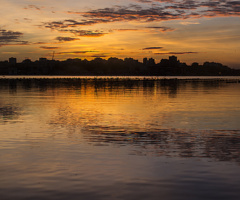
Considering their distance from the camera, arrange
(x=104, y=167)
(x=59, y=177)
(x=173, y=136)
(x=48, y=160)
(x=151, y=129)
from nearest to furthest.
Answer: (x=59, y=177), (x=104, y=167), (x=48, y=160), (x=173, y=136), (x=151, y=129)

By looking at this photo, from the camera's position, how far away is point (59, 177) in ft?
42.5

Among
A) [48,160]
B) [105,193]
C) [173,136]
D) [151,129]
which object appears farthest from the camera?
[151,129]

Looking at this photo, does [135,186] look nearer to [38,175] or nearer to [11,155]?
[38,175]

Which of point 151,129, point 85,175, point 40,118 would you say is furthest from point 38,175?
point 40,118

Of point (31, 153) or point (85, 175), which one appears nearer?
point (85, 175)

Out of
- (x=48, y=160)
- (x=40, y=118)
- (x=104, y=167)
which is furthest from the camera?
(x=40, y=118)

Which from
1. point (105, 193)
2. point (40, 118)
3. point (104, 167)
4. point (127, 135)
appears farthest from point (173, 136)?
point (40, 118)

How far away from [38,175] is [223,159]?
26.6 feet

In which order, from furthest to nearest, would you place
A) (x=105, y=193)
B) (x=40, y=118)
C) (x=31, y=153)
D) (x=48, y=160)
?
(x=40, y=118) → (x=31, y=153) → (x=48, y=160) → (x=105, y=193)

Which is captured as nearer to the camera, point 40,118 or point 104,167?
point 104,167

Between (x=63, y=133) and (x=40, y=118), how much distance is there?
8488mm

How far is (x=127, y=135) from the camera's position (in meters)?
22.4

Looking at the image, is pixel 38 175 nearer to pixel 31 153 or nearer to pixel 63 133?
pixel 31 153

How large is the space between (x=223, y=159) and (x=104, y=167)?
5.44m
